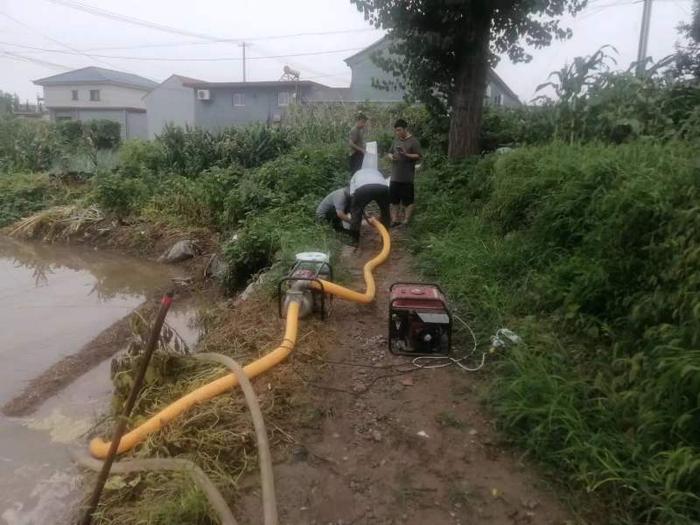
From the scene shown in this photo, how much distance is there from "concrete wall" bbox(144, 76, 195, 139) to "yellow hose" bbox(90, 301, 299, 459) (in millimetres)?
28247

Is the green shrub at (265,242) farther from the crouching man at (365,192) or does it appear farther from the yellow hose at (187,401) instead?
the yellow hose at (187,401)

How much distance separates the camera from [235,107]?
92.5 ft

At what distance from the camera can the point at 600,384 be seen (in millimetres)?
2738

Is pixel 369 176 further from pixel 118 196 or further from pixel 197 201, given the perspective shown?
pixel 118 196

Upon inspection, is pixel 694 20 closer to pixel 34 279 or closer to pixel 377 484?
pixel 377 484

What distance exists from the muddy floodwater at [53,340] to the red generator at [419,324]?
2.28 meters

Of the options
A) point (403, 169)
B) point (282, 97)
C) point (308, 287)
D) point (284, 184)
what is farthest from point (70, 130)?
point (308, 287)

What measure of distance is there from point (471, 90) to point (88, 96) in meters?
38.0

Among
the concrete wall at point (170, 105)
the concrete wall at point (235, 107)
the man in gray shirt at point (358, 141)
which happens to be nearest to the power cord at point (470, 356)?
the man in gray shirt at point (358, 141)

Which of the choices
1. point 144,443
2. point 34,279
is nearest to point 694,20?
point 144,443

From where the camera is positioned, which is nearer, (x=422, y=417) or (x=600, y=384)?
(x=600, y=384)

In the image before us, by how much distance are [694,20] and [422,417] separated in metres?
9.78

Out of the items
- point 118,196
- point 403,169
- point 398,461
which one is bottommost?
point 398,461

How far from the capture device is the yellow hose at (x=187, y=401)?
2.69 meters
